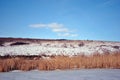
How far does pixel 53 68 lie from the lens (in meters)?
9.39

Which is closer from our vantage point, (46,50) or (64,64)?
(64,64)

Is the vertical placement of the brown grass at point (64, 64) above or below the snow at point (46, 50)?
below

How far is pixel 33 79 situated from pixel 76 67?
10.4 ft

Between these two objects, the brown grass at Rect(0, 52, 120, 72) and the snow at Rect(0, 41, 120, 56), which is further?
the snow at Rect(0, 41, 120, 56)

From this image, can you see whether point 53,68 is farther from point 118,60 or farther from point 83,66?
point 118,60

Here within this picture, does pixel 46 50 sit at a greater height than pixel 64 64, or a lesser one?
greater

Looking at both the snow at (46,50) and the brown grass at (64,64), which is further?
the snow at (46,50)

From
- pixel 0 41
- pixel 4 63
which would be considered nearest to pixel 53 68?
pixel 4 63

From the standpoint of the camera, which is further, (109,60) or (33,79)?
(109,60)

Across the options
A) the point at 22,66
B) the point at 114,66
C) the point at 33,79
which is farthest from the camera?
the point at 114,66

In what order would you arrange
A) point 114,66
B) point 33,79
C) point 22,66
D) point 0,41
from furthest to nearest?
point 0,41, point 114,66, point 22,66, point 33,79

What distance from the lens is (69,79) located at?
6918mm

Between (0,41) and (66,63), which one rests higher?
(0,41)

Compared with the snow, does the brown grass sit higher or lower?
lower
